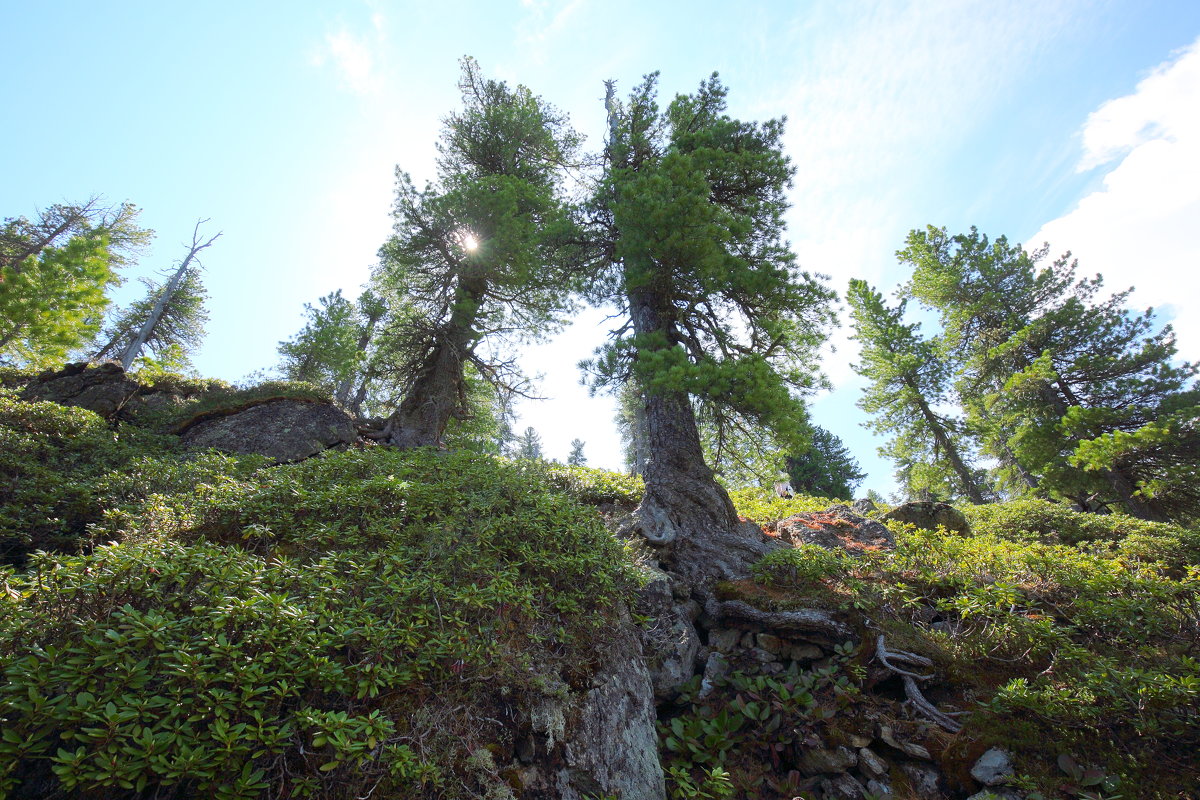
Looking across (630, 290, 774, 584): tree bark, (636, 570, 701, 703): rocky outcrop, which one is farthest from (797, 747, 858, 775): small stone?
(630, 290, 774, 584): tree bark

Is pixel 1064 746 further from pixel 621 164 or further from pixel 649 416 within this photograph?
pixel 621 164

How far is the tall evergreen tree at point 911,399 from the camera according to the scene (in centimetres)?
1852

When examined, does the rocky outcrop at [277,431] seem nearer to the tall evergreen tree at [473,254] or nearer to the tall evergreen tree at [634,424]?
the tall evergreen tree at [473,254]

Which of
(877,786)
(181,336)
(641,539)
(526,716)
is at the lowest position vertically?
(877,786)

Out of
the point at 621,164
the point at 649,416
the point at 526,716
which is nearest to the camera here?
the point at 526,716

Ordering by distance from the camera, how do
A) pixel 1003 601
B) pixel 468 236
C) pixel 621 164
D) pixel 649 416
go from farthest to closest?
pixel 468 236 → pixel 621 164 → pixel 649 416 → pixel 1003 601

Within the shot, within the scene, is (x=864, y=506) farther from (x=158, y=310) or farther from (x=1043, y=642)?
(x=158, y=310)

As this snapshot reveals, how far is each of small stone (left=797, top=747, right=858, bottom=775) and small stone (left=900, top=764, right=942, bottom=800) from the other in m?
0.40

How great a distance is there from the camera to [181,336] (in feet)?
76.6

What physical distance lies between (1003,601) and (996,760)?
1.64m

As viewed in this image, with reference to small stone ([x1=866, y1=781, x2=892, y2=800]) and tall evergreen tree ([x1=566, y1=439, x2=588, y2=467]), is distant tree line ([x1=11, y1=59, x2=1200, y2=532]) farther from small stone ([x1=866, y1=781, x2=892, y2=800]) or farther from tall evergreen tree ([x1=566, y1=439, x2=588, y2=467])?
tall evergreen tree ([x1=566, y1=439, x2=588, y2=467])

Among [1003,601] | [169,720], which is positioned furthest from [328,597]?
[1003,601]

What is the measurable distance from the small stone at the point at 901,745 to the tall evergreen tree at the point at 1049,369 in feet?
46.1

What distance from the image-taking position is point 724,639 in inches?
211
